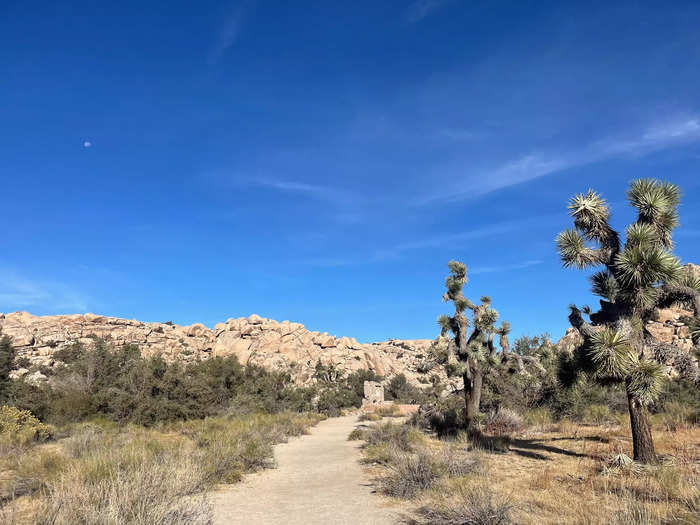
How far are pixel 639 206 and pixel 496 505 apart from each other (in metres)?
8.38

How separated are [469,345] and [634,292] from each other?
7.11 m

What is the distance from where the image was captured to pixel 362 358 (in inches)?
2291

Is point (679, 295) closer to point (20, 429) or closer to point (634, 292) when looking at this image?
point (634, 292)

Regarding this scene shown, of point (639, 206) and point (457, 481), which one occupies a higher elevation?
point (639, 206)

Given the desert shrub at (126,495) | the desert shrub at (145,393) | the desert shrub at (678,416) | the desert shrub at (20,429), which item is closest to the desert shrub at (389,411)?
the desert shrub at (145,393)

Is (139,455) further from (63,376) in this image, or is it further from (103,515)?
(63,376)

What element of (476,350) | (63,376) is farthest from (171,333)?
(476,350)

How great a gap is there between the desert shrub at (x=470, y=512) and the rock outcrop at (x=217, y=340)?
1640 inches

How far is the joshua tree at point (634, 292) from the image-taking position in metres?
8.87

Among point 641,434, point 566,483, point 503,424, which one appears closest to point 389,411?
point 503,424

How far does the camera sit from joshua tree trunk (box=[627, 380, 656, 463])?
8781 mm

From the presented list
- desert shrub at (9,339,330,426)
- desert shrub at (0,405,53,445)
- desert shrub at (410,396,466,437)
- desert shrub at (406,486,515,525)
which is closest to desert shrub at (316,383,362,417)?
desert shrub at (9,339,330,426)

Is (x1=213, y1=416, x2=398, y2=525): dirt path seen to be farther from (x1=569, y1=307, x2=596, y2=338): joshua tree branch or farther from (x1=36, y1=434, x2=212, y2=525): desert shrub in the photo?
(x1=569, y1=307, x2=596, y2=338): joshua tree branch

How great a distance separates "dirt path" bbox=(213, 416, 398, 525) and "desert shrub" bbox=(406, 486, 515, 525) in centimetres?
67
